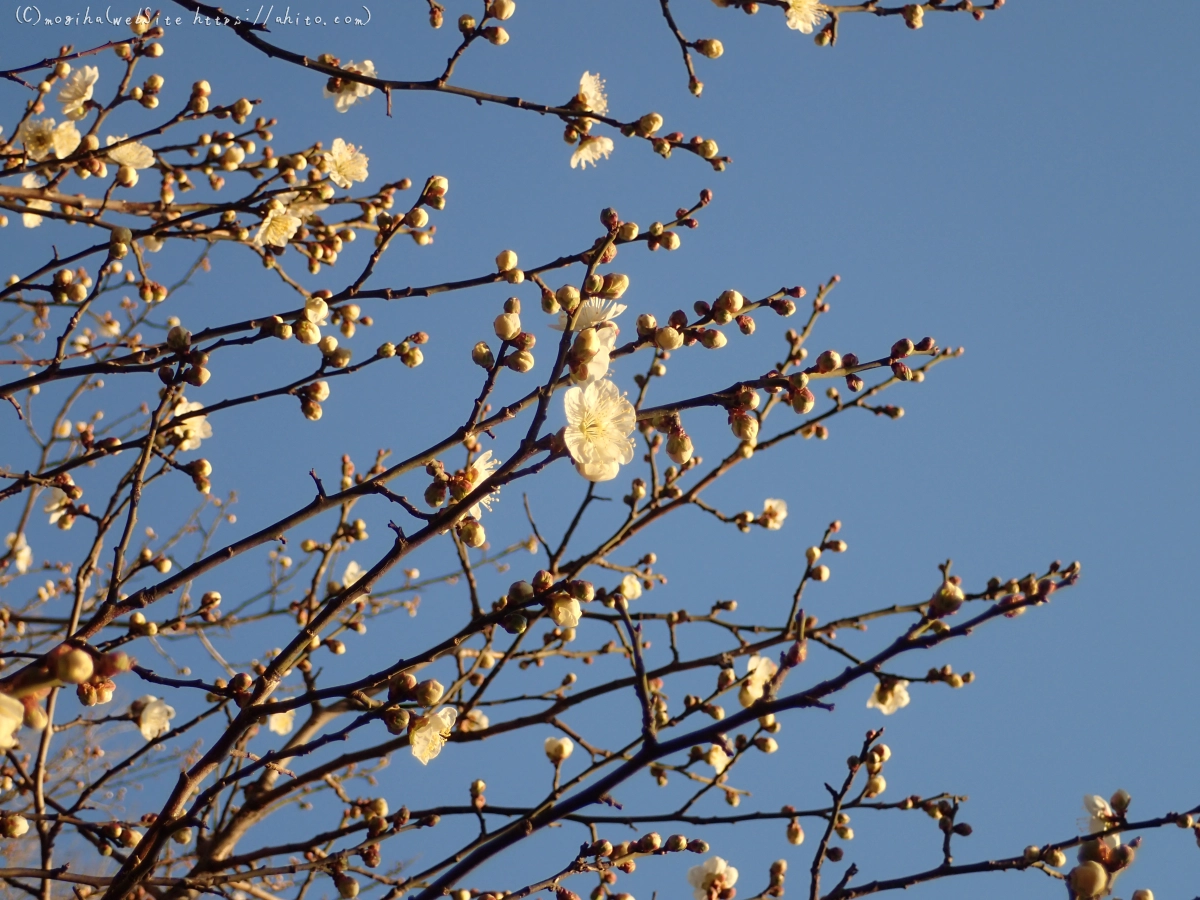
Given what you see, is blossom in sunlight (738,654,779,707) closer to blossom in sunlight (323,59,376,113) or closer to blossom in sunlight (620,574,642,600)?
blossom in sunlight (620,574,642,600)

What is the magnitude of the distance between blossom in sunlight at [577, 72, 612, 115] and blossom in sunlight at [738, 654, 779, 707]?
72.9 inches

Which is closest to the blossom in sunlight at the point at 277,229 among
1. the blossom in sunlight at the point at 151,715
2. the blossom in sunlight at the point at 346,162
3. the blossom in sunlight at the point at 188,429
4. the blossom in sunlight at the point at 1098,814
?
the blossom in sunlight at the point at 346,162

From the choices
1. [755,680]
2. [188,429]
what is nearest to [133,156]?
[188,429]

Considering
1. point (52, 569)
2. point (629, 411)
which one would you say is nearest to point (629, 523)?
point (629, 411)

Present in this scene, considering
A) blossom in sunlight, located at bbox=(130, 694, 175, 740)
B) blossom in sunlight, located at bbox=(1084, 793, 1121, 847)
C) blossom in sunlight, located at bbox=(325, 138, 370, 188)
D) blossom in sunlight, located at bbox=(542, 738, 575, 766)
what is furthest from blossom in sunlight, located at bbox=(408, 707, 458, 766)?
blossom in sunlight, located at bbox=(325, 138, 370, 188)

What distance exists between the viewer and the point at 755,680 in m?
2.76

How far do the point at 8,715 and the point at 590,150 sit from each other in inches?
101

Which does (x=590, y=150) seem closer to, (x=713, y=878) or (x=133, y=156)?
(x=133, y=156)

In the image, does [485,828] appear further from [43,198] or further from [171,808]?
[43,198]

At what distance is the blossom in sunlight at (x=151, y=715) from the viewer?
2.72 m

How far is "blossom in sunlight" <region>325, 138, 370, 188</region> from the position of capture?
320 centimetres

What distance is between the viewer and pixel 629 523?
259 centimetres

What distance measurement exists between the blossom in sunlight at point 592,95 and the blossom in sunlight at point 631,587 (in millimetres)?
1653

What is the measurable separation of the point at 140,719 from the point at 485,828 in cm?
136
